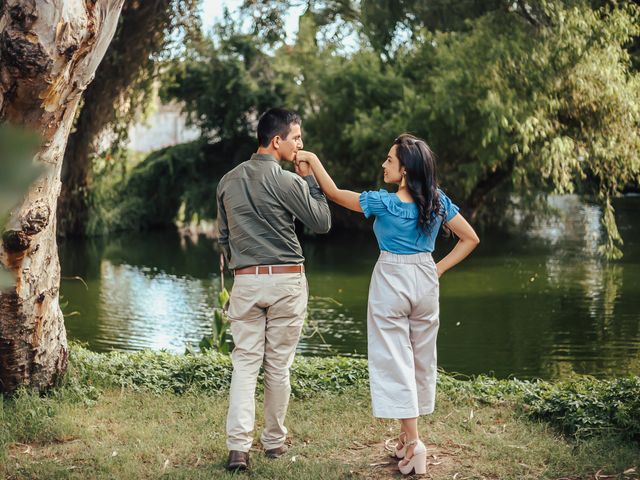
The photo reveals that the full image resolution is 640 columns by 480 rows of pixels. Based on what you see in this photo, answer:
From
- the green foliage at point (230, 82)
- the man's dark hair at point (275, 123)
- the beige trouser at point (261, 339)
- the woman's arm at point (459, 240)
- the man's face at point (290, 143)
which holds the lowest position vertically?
the beige trouser at point (261, 339)

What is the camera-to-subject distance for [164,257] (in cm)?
2194

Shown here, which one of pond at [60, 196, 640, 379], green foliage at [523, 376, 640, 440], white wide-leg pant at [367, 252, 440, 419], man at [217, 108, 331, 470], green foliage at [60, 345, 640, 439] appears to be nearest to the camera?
white wide-leg pant at [367, 252, 440, 419]

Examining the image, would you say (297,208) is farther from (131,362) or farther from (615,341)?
(615,341)

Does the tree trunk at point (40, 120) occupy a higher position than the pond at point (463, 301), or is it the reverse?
the tree trunk at point (40, 120)

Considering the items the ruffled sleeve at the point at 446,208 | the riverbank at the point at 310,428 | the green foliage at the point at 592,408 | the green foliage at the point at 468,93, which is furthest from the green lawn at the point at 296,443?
the green foliage at the point at 468,93

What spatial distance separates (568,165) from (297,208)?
510 inches

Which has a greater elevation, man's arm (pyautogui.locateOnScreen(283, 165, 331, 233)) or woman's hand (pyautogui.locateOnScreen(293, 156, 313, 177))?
woman's hand (pyautogui.locateOnScreen(293, 156, 313, 177))

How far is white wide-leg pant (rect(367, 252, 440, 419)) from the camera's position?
4227 mm

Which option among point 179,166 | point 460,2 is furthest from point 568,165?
point 179,166

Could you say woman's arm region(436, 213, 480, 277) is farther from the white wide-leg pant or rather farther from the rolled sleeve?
the rolled sleeve

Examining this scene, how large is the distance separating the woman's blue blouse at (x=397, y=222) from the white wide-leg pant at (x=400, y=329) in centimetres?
5

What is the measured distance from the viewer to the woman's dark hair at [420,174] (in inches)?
167

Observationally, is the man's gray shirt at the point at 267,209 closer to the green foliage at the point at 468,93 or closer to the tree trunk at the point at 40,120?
the tree trunk at the point at 40,120

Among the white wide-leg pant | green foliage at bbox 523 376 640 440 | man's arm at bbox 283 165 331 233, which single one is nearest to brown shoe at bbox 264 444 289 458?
the white wide-leg pant
